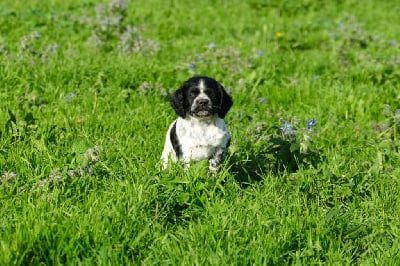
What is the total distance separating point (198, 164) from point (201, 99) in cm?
53

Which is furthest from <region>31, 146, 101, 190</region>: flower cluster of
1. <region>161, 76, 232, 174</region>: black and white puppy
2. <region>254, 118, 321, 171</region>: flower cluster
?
<region>254, 118, 321, 171</region>: flower cluster

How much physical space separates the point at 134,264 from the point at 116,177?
104 cm

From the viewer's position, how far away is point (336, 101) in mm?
7316

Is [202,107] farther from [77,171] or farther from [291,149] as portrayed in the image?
[77,171]

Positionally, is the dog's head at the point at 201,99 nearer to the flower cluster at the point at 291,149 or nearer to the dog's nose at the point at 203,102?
the dog's nose at the point at 203,102

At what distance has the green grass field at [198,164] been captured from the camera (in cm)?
385

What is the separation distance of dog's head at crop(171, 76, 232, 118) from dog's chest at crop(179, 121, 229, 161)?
12 centimetres

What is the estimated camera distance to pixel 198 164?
15.2 feet

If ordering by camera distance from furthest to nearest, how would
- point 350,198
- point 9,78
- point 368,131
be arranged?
1. point 9,78
2. point 368,131
3. point 350,198

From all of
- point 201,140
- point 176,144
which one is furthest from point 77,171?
point 201,140

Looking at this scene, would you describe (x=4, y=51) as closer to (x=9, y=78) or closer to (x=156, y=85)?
(x=9, y=78)

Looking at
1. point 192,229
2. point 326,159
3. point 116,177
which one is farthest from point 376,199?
point 116,177

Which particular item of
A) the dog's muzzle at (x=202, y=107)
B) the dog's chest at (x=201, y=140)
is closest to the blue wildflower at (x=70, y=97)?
the dog's chest at (x=201, y=140)

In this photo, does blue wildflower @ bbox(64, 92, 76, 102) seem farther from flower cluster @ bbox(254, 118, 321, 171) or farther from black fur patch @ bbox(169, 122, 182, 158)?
flower cluster @ bbox(254, 118, 321, 171)
